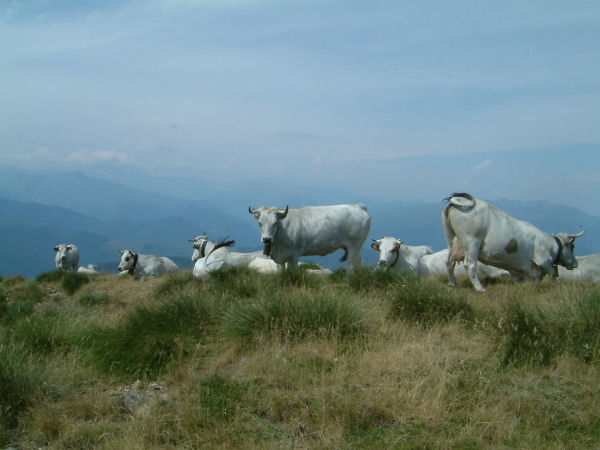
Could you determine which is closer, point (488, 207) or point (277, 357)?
point (277, 357)

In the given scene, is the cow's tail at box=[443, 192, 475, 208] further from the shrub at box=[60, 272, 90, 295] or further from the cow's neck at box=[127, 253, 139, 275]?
the cow's neck at box=[127, 253, 139, 275]

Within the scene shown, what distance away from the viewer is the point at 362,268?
10.9 meters

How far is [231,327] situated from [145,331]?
49.4 inches

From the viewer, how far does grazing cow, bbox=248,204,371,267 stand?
42.7 feet

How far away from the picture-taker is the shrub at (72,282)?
1765cm

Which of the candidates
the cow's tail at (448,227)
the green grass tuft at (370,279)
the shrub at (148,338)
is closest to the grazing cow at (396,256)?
the cow's tail at (448,227)

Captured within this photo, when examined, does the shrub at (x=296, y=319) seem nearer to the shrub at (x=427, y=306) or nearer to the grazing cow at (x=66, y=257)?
the shrub at (x=427, y=306)

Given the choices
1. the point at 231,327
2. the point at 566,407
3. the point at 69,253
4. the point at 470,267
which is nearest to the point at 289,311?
the point at 231,327

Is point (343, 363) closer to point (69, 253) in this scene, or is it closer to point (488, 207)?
point (488, 207)

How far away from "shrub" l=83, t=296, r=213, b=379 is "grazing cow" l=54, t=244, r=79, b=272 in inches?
927

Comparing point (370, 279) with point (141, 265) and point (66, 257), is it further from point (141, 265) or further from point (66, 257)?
point (66, 257)

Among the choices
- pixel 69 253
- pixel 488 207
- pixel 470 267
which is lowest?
pixel 69 253

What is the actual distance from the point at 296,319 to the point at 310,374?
136 cm

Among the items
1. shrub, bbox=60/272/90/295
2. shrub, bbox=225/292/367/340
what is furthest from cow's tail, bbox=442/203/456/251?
shrub, bbox=60/272/90/295
